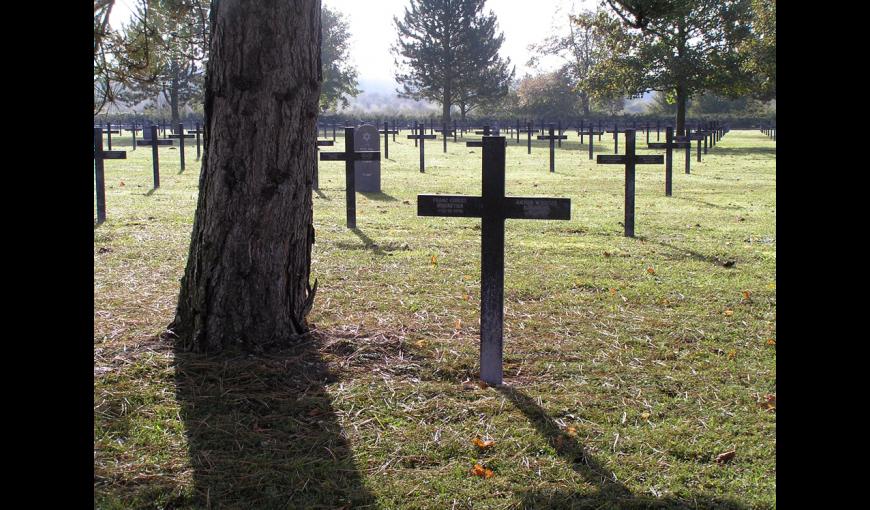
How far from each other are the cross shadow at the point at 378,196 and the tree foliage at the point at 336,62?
171 feet

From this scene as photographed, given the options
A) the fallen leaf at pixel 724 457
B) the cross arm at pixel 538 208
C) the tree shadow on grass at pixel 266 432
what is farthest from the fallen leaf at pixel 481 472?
A: the cross arm at pixel 538 208

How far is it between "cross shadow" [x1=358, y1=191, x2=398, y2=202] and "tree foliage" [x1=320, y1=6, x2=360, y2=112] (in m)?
52.2

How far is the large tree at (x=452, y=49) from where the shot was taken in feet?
236

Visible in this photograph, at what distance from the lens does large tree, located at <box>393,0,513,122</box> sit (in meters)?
72.0

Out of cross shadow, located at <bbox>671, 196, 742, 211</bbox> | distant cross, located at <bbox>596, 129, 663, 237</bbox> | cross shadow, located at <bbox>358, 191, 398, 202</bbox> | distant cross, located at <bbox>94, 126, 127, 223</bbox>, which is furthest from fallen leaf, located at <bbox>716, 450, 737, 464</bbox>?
cross shadow, located at <bbox>358, 191, 398, 202</bbox>

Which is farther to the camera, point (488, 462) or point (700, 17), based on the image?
point (700, 17)

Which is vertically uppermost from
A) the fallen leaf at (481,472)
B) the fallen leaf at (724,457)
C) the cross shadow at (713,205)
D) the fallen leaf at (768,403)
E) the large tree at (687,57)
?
the large tree at (687,57)

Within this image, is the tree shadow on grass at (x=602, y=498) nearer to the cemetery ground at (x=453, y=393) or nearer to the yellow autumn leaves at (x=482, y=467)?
the cemetery ground at (x=453, y=393)

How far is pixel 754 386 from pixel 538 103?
274 ft

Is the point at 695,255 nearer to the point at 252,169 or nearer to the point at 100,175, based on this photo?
the point at 252,169
